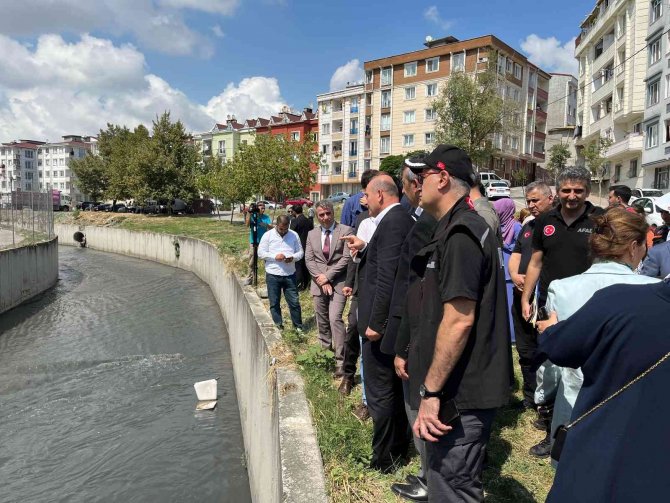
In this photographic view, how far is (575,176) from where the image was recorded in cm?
386

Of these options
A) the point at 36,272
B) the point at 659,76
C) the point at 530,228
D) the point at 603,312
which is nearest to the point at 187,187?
the point at 36,272

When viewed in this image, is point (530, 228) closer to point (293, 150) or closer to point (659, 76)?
point (293, 150)

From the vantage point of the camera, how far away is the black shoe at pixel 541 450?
3.81m

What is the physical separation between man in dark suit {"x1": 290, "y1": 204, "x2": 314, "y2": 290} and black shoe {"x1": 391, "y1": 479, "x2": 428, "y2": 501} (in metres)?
6.85

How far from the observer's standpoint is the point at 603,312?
5.16ft

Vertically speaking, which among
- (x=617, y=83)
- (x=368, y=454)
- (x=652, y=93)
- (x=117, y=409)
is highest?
(x=617, y=83)

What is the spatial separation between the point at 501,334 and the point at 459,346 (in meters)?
0.27

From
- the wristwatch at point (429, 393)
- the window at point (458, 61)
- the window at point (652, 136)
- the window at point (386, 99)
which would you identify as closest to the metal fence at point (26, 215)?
the wristwatch at point (429, 393)

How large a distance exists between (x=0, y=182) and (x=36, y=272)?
12995 cm

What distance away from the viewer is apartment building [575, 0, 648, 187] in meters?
36.5

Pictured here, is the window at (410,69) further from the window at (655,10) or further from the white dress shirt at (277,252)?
the white dress shirt at (277,252)

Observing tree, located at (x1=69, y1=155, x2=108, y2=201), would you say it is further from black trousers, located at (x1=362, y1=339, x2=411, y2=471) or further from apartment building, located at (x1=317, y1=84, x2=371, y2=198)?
black trousers, located at (x1=362, y1=339, x2=411, y2=471)

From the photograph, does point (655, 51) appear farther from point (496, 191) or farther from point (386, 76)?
point (386, 76)

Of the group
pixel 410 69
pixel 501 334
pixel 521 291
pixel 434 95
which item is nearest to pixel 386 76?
pixel 410 69
